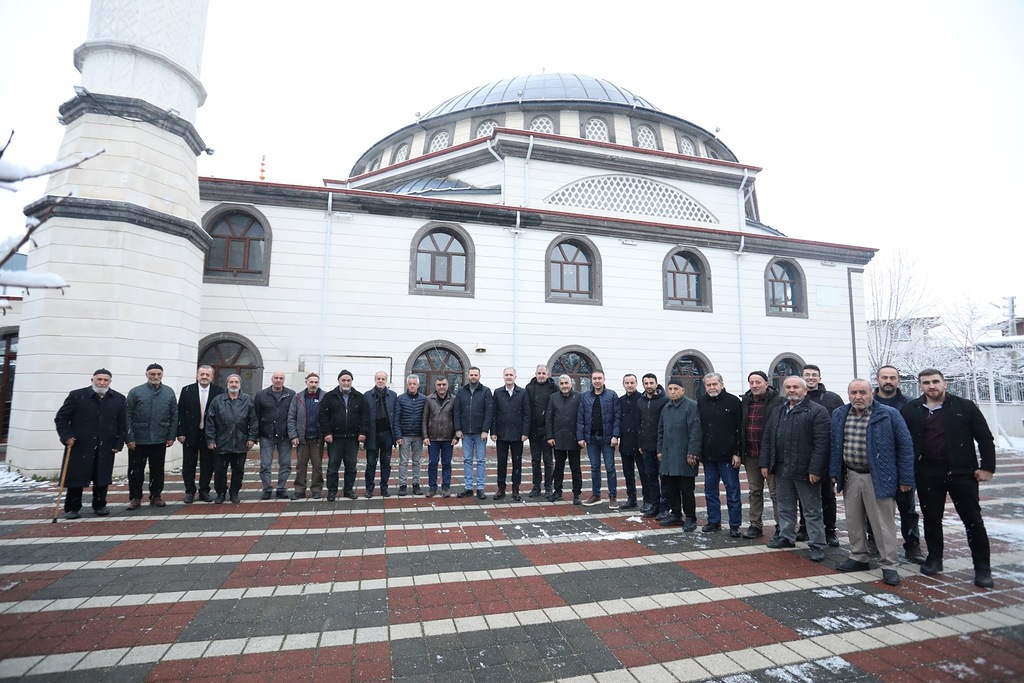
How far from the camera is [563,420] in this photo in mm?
7109

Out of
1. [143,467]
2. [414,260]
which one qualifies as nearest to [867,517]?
[143,467]

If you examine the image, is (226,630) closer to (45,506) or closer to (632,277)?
(45,506)

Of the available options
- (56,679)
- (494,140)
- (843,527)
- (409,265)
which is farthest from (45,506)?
(494,140)

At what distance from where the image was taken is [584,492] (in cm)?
793

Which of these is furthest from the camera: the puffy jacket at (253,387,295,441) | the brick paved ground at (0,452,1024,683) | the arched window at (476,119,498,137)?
the arched window at (476,119,498,137)

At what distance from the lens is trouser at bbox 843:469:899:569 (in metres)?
4.37

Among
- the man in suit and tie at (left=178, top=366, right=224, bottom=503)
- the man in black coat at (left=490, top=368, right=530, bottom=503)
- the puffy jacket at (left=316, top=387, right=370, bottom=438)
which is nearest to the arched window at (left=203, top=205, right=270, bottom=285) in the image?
the man in suit and tie at (left=178, top=366, right=224, bottom=503)

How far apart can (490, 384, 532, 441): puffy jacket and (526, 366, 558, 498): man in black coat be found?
0.08 m

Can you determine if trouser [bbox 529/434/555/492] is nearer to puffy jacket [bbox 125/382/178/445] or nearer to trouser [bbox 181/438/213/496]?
trouser [bbox 181/438/213/496]

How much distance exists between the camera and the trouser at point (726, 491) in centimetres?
556

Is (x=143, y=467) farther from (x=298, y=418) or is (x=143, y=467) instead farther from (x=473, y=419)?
(x=473, y=419)

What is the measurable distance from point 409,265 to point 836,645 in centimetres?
1156

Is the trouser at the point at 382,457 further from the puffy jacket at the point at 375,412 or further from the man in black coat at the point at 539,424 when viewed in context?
the man in black coat at the point at 539,424

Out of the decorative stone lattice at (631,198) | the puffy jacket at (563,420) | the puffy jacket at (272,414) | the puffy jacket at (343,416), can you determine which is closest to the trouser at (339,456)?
the puffy jacket at (343,416)
